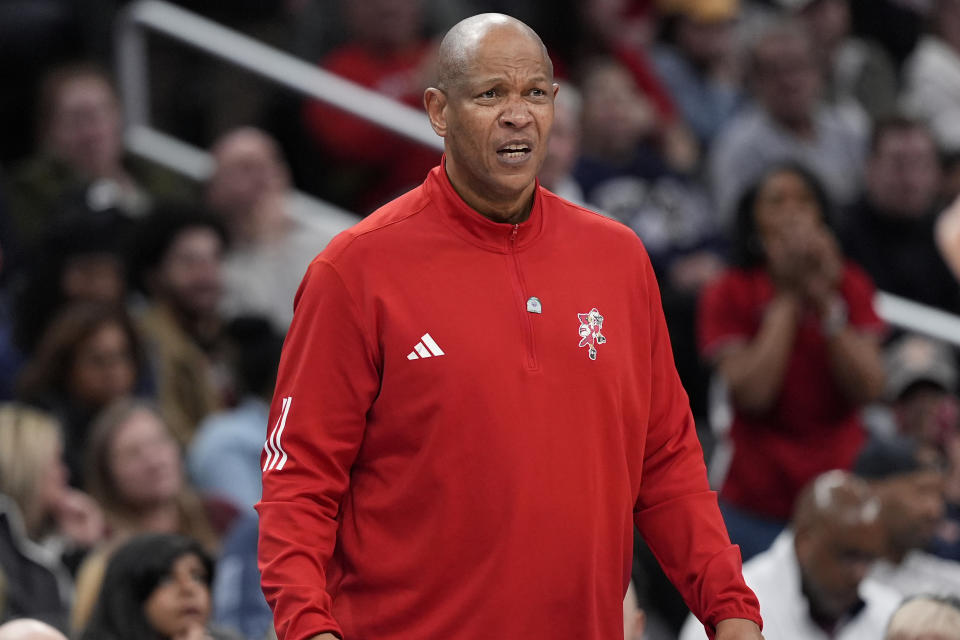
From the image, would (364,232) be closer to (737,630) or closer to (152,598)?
(737,630)

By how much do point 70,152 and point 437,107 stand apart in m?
4.19

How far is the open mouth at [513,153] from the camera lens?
2738 mm

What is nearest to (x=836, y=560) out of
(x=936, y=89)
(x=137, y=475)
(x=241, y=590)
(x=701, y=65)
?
(x=241, y=590)

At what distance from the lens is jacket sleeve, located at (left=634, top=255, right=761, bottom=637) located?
109 inches

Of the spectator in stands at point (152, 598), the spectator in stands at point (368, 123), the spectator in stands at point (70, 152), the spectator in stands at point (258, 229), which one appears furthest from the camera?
the spectator in stands at point (368, 123)

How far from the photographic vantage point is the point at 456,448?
2.69 meters

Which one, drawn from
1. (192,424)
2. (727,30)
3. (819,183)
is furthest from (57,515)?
(727,30)

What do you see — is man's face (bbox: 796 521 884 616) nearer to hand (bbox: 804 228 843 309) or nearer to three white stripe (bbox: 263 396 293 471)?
hand (bbox: 804 228 843 309)

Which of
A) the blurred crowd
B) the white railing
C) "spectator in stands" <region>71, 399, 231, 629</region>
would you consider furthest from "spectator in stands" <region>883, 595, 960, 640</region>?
the white railing

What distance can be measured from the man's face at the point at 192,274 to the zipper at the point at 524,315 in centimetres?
382

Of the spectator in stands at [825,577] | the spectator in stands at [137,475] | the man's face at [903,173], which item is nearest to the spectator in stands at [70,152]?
the spectator in stands at [137,475]

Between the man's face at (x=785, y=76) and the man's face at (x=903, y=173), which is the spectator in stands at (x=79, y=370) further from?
the man's face at (x=903, y=173)

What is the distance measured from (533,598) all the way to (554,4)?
6.24m

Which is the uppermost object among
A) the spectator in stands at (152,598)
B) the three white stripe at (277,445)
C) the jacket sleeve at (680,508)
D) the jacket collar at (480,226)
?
the jacket collar at (480,226)
